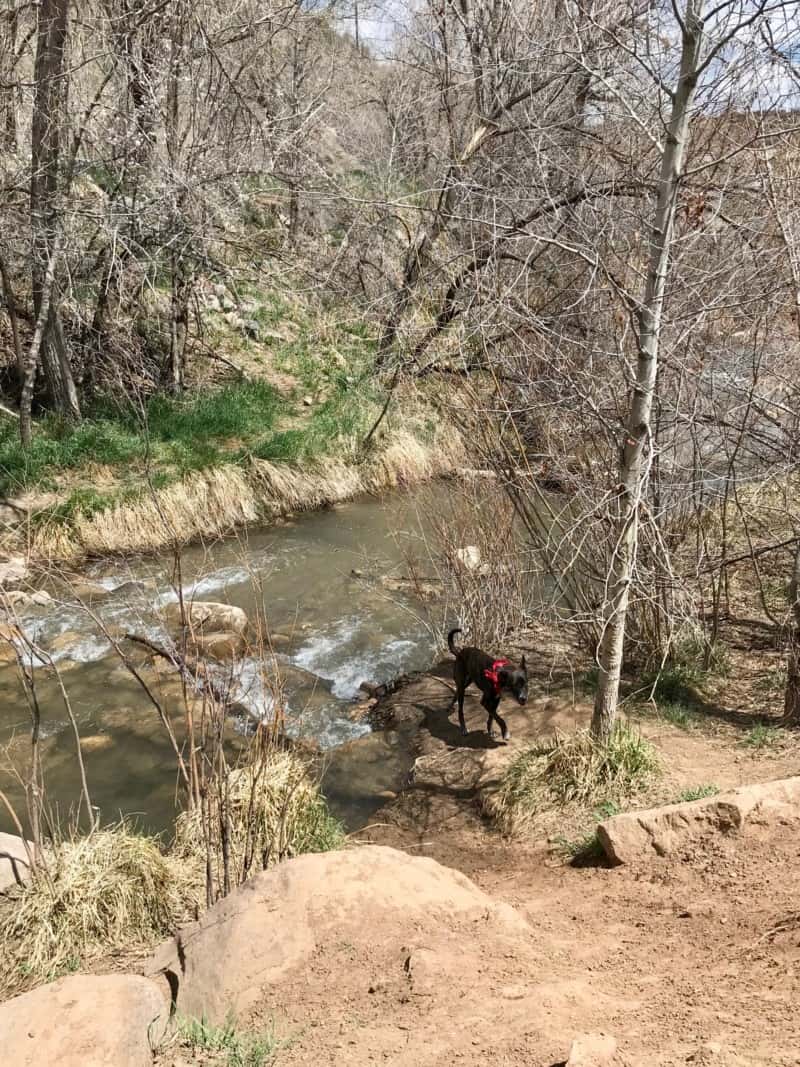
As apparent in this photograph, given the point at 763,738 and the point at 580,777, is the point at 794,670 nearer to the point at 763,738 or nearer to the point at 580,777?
the point at 763,738

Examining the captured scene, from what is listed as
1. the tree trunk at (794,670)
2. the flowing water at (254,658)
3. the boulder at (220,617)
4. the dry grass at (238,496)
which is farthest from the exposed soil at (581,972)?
Result: the dry grass at (238,496)

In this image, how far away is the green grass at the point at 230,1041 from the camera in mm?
2430

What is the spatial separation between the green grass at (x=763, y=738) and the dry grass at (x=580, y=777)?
0.76 meters

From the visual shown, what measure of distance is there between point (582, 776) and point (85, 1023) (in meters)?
3.01

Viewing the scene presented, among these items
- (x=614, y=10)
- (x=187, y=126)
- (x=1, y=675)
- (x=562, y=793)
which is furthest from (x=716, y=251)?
(x=187, y=126)

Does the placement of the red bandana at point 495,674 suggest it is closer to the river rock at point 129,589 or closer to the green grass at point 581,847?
the green grass at point 581,847

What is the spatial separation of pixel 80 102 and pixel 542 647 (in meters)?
9.26

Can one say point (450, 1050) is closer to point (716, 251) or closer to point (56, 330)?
point (716, 251)

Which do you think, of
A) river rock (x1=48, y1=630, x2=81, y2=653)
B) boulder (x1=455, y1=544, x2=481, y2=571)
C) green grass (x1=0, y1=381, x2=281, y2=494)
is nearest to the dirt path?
boulder (x1=455, y1=544, x2=481, y2=571)

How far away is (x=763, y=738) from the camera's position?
16.6 ft

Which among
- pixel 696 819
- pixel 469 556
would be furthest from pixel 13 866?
pixel 469 556

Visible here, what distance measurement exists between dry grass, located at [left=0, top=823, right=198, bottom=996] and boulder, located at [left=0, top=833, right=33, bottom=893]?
109 millimetres

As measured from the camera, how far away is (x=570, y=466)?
5738mm

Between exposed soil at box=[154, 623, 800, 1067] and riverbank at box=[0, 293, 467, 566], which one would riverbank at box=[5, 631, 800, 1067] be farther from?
riverbank at box=[0, 293, 467, 566]
